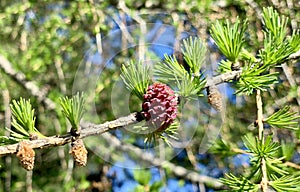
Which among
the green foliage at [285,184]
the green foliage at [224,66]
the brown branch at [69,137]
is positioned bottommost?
the green foliage at [285,184]

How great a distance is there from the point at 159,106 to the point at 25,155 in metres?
0.13

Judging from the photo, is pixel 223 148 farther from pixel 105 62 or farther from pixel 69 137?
pixel 105 62

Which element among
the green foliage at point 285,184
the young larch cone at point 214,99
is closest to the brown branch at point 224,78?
the young larch cone at point 214,99

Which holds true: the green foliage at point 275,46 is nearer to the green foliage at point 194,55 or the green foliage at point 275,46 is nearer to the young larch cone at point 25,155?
the green foliage at point 194,55

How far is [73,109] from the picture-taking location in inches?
19.9

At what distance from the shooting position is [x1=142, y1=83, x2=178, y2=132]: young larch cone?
1.66ft

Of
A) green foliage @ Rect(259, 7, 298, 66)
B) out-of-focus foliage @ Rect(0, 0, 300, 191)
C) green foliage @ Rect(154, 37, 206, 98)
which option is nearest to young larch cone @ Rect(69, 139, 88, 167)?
green foliage @ Rect(154, 37, 206, 98)

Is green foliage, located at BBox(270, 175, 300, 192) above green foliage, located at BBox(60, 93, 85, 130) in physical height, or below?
below

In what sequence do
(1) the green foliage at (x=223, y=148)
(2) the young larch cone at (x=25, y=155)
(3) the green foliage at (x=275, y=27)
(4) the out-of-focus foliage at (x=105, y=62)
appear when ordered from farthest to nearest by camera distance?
(4) the out-of-focus foliage at (x=105, y=62) < (1) the green foliage at (x=223, y=148) < (3) the green foliage at (x=275, y=27) < (2) the young larch cone at (x=25, y=155)

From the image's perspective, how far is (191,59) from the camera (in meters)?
0.55

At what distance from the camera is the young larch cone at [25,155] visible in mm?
475

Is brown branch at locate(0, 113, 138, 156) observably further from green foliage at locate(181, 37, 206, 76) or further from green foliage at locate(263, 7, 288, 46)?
green foliage at locate(263, 7, 288, 46)

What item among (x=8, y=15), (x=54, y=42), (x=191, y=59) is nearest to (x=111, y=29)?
(x=54, y=42)

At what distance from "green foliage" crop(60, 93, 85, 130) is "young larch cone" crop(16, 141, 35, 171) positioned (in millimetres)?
47
